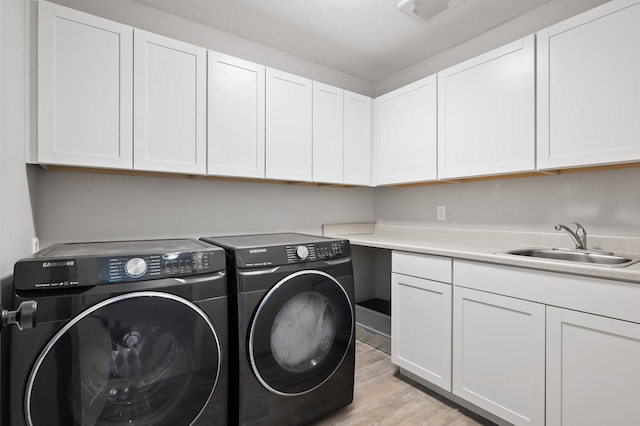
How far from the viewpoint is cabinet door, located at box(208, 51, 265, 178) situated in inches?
78.2

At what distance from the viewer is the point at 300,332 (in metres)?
1.60

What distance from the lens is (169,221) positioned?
→ 213 centimetres

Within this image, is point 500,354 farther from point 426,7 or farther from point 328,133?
point 426,7

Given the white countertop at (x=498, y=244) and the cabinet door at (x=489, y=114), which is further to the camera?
the cabinet door at (x=489, y=114)

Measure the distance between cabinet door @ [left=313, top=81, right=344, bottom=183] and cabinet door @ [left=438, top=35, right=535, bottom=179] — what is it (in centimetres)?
79

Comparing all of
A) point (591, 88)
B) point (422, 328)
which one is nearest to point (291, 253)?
point (422, 328)

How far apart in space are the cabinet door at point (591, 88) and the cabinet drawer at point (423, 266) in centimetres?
79

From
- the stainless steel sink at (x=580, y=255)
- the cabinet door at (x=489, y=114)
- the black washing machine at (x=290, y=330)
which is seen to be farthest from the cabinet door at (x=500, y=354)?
the cabinet door at (x=489, y=114)

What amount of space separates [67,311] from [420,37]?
2710 mm

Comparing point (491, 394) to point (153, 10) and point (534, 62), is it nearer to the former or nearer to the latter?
point (534, 62)

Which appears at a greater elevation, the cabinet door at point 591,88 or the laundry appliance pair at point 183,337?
the cabinet door at point 591,88

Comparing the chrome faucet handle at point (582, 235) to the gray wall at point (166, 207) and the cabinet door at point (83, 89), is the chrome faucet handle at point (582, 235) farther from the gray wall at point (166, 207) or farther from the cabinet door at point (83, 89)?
the cabinet door at point (83, 89)

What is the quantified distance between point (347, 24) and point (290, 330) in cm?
209

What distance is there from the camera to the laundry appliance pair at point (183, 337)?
41.1 inches
